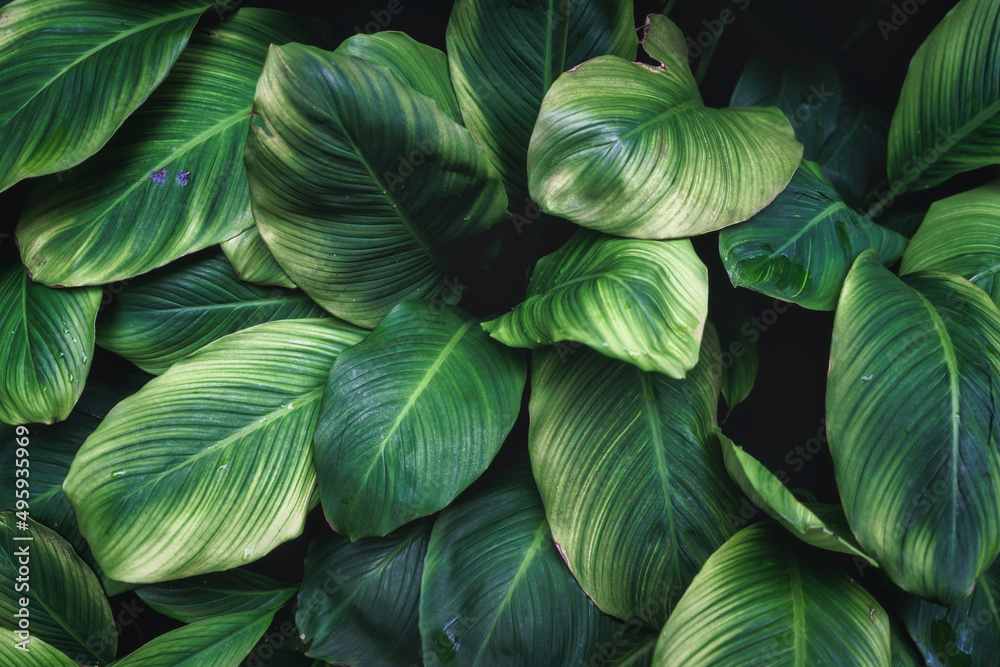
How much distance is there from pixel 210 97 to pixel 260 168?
266 mm

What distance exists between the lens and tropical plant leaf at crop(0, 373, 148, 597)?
958 millimetres

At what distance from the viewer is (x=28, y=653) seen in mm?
853

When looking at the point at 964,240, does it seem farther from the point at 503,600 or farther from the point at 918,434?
the point at 503,600

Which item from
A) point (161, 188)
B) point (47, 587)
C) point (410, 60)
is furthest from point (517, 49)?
point (47, 587)

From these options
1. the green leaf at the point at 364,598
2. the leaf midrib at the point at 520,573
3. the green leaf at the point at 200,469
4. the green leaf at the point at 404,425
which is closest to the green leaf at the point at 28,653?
the green leaf at the point at 200,469

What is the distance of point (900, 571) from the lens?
0.69 meters

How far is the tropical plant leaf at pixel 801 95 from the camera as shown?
3.60 ft

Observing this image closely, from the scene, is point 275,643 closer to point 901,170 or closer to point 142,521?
point 142,521

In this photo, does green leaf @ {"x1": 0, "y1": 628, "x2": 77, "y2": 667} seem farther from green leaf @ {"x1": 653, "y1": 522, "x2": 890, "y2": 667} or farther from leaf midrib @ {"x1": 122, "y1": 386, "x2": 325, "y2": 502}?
green leaf @ {"x1": 653, "y1": 522, "x2": 890, "y2": 667}

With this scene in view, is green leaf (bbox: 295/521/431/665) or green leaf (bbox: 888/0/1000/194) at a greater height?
green leaf (bbox: 888/0/1000/194)

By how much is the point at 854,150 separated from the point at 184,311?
3.94 ft

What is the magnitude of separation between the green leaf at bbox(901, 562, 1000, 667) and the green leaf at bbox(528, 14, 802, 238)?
0.61 metres

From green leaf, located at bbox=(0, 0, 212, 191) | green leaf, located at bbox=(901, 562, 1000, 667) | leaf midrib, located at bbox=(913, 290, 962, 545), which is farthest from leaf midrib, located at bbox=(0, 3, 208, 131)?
green leaf, located at bbox=(901, 562, 1000, 667)

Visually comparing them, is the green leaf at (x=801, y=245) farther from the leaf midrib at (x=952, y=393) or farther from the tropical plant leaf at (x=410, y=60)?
the tropical plant leaf at (x=410, y=60)
